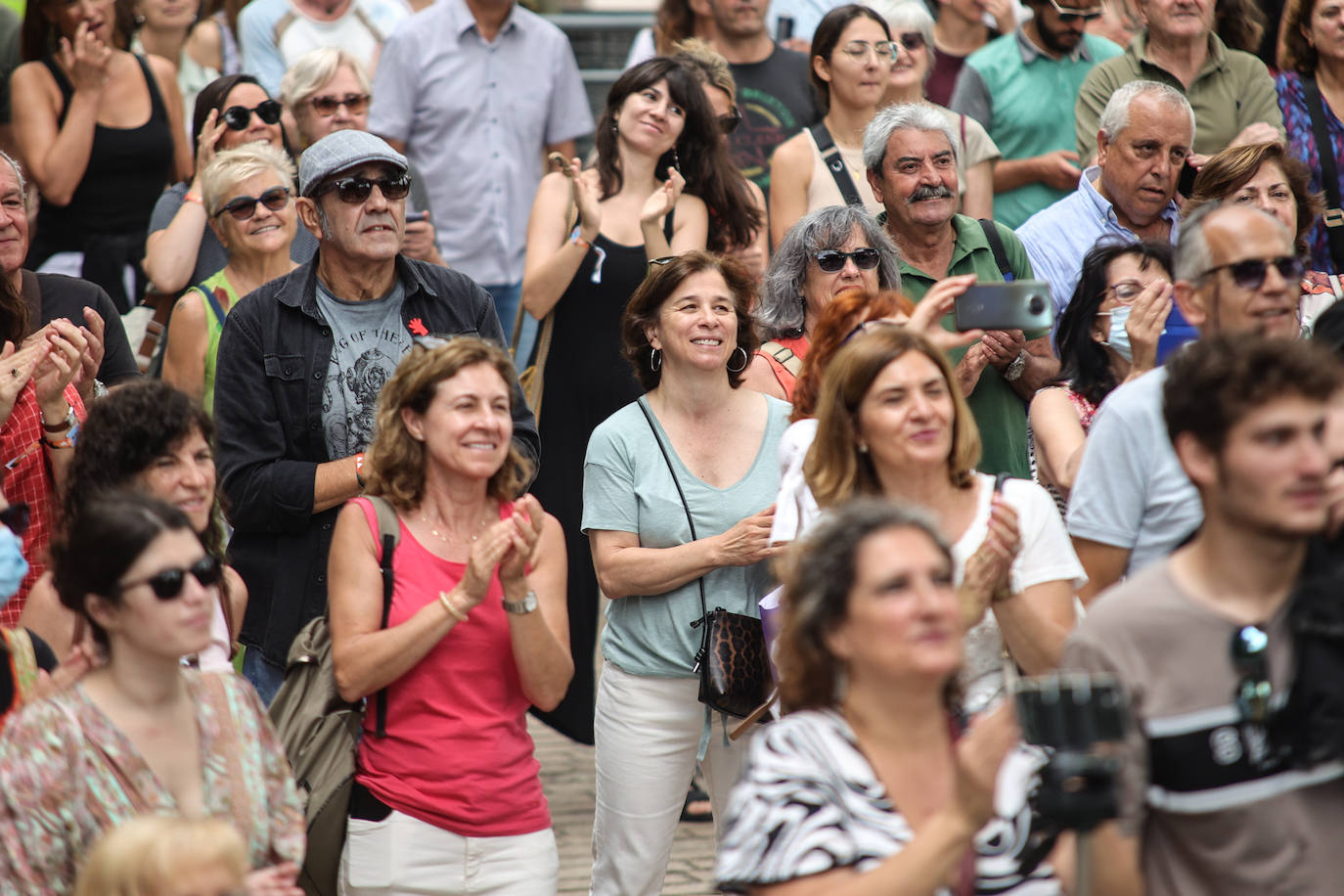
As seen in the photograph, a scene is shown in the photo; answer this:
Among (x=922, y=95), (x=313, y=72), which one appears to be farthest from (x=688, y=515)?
(x=922, y=95)

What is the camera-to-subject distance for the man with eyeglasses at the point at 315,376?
4.67 metres

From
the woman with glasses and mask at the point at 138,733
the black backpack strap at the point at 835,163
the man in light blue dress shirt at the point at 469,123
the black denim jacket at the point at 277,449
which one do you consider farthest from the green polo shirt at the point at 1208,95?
the woman with glasses and mask at the point at 138,733

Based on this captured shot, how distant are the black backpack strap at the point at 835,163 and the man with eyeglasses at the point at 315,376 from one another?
6.46ft

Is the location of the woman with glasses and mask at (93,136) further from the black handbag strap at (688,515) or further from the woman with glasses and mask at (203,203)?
the black handbag strap at (688,515)

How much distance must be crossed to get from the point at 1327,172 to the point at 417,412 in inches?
163

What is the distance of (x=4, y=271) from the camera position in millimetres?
4902

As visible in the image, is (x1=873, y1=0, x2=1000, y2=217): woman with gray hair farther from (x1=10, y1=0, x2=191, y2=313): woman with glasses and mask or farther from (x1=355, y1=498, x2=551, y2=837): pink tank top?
(x1=355, y1=498, x2=551, y2=837): pink tank top

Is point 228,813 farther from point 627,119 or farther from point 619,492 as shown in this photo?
point 627,119

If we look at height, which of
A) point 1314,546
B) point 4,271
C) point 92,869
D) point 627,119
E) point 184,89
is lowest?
point 92,869

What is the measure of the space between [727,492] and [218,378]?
1564 millimetres

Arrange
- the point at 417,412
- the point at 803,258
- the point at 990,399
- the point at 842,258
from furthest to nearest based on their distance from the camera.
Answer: the point at 990,399, the point at 803,258, the point at 842,258, the point at 417,412

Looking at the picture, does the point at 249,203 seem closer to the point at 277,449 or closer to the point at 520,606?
the point at 277,449

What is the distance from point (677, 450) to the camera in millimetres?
4723

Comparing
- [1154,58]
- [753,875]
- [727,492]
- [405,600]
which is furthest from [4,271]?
[1154,58]
